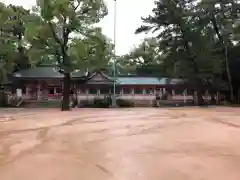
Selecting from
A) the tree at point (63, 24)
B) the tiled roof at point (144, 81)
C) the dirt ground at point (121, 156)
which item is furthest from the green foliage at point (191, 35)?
the dirt ground at point (121, 156)

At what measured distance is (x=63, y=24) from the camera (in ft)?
108

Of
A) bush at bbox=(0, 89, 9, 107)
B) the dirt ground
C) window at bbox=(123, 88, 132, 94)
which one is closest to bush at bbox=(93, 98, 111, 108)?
window at bbox=(123, 88, 132, 94)

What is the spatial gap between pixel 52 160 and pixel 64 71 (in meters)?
26.1

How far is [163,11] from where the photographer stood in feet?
138

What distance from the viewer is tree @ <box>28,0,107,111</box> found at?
31.0 m

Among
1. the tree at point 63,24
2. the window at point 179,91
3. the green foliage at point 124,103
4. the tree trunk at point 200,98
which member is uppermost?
the tree at point 63,24

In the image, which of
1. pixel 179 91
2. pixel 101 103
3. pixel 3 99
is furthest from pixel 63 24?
pixel 179 91

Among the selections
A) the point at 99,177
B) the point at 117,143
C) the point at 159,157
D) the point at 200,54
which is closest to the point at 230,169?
the point at 159,157

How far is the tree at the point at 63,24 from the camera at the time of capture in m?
31.0

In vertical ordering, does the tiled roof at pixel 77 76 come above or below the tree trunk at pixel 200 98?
above

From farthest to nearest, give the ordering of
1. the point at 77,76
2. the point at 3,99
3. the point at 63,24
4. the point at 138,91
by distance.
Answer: the point at 138,91
the point at 77,76
the point at 3,99
the point at 63,24

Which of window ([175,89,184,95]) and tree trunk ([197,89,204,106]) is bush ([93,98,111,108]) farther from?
window ([175,89,184,95])

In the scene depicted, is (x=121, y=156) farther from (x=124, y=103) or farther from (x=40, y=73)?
(x=40, y=73)

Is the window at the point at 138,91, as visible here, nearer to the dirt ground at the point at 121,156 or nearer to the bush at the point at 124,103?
the bush at the point at 124,103
